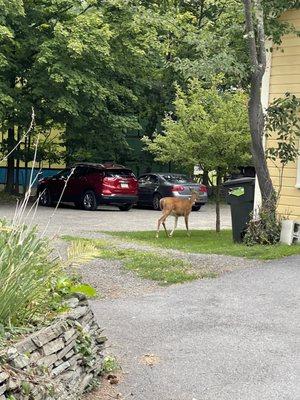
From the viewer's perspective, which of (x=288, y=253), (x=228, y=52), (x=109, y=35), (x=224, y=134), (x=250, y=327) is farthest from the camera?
(x=109, y=35)

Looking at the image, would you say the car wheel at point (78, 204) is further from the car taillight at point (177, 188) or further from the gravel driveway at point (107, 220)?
the car taillight at point (177, 188)

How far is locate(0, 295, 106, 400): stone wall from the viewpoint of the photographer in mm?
3895

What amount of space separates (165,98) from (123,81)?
502 centimetres

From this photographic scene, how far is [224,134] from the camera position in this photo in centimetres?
1556

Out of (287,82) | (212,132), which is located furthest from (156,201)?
(287,82)

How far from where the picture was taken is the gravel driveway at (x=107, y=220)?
17.8 meters

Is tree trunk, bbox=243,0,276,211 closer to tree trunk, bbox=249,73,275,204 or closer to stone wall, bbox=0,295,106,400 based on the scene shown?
tree trunk, bbox=249,73,275,204

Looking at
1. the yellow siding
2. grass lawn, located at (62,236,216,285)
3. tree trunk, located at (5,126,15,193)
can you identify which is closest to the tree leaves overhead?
the yellow siding

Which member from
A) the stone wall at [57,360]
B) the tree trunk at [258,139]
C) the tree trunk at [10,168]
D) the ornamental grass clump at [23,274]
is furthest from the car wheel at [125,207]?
the ornamental grass clump at [23,274]

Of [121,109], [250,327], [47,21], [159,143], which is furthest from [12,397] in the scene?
[121,109]

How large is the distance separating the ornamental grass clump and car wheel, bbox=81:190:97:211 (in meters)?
19.2

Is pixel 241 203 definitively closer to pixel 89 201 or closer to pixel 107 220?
pixel 107 220

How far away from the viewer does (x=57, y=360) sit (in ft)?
14.8

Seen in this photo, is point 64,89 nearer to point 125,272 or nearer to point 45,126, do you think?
point 45,126
